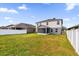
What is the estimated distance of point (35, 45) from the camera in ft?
19.5

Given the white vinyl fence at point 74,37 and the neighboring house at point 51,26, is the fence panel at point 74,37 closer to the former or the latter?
the white vinyl fence at point 74,37

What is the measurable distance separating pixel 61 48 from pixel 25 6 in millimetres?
1337

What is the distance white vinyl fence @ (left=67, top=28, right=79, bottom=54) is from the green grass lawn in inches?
4.3

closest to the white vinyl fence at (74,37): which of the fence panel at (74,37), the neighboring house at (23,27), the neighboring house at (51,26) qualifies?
the fence panel at (74,37)

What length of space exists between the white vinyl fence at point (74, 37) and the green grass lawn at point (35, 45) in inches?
4.3

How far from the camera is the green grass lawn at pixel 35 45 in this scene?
5.76 meters

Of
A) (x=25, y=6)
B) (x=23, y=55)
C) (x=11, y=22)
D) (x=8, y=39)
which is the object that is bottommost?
(x=23, y=55)

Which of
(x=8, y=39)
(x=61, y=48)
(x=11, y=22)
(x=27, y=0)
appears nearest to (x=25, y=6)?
(x=27, y=0)

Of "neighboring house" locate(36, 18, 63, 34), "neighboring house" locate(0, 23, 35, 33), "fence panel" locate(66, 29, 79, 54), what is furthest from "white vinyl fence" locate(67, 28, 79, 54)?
"neighboring house" locate(0, 23, 35, 33)

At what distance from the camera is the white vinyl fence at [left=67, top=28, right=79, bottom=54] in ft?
18.4

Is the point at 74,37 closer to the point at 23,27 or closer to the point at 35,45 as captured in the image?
the point at 35,45

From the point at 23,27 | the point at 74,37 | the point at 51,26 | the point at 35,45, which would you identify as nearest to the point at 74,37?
the point at 74,37

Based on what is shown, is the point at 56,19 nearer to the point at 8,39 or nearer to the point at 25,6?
the point at 25,6

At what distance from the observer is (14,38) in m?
5.98
